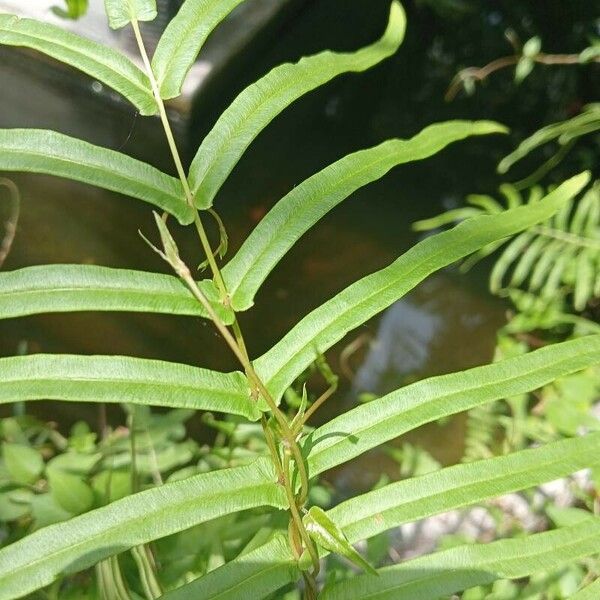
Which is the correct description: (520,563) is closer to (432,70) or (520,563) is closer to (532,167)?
(532,167)

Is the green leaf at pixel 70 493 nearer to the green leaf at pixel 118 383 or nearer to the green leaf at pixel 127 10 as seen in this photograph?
the green leaf at pixel 118 383

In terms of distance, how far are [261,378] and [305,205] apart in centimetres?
18

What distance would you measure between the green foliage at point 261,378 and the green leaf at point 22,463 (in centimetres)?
54

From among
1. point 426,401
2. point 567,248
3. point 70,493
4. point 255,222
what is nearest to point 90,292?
point 426,401

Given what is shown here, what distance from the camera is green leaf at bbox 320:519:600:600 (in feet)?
1.99

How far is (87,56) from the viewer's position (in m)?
0.65

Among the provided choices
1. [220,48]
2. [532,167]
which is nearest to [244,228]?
[220,48]

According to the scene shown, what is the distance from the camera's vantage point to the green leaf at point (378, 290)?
64 centimetres

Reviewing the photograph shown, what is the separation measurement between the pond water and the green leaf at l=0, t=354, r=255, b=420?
1.40 m

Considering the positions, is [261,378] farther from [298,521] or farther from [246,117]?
[246,117]

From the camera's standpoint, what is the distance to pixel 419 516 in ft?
1.98

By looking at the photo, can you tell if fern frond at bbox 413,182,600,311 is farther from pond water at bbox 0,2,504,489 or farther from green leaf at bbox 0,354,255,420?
green leaf at bbox 0,354,255,420

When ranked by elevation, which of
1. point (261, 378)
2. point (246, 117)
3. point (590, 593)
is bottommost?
point (590, 593)

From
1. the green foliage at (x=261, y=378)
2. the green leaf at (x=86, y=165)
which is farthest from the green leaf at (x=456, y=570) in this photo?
the green leaf at (x=86, y=165)
